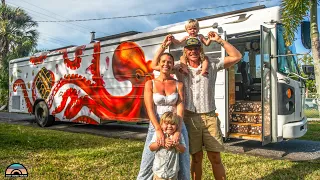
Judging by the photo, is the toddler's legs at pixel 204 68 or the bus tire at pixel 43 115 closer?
the toddler's legs at pixel 204 68

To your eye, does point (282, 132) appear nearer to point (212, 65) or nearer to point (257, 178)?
point (257, 178)

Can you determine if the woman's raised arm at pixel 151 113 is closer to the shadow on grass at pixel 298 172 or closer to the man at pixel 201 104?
the man at pixel 201 104

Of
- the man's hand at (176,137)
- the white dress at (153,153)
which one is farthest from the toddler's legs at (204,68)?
the man's hand at (176,137)

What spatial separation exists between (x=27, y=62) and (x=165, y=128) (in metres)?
10.6

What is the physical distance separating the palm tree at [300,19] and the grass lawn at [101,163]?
5.99 ft

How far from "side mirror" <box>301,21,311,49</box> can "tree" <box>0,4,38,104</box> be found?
2104 cm

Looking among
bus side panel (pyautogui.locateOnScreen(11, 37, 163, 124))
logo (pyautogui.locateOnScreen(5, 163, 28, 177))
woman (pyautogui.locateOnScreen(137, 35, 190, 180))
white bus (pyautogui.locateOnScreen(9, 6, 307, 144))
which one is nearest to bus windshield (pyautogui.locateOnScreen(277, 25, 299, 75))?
white bus (pyautogui.locateOnScreen(9, 6, 307, 144))

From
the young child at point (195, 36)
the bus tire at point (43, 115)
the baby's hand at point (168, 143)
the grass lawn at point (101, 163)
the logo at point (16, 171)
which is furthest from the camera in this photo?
the bus tire at point (43, 115)

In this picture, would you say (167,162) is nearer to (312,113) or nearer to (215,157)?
(215,157)

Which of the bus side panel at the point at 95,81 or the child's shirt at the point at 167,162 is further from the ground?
the bus side panel at the point at 95,81

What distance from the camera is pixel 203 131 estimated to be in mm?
3418

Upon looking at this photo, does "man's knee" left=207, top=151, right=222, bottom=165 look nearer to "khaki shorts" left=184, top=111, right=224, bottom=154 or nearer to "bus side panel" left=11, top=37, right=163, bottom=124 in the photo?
"khaki shorts" left=184, top=111, right=224, bottom=154

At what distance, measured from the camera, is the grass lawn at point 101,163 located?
180 inches

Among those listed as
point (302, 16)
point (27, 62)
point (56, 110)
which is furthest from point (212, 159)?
point (27, 62)
